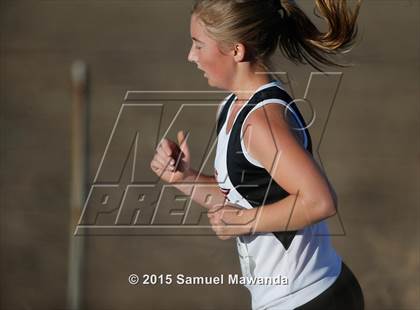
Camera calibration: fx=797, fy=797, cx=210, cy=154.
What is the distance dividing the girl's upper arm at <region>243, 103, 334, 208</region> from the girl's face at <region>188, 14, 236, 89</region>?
165 mm

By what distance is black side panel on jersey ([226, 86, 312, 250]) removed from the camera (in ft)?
5.22

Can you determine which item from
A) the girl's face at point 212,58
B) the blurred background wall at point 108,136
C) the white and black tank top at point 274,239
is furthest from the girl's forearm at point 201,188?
the blurred background wall at point 108,136

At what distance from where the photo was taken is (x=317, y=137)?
4082mm

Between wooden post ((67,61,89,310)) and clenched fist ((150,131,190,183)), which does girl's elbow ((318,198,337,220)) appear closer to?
clenched fist ((150,131,190,183))

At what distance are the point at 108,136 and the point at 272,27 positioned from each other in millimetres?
2556

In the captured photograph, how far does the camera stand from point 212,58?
5.57ft

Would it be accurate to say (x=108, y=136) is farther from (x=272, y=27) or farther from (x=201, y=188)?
(x=272, y=27)

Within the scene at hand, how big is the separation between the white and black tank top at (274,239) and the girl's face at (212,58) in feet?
0.33

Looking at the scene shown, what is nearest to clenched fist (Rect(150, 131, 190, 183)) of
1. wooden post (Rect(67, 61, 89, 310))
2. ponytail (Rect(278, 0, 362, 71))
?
ponytail (Rect(278, 0, 362, 71))

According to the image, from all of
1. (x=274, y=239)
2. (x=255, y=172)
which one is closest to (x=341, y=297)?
(x=274, y=239)

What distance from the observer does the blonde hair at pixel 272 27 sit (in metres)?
1.68

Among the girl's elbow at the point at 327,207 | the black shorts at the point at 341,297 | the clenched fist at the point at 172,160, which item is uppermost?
the girl's elbow at the point at 327,207

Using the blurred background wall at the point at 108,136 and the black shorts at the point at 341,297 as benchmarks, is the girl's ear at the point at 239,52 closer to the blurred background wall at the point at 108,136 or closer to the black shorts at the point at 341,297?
the black shorts at the point at 341,297

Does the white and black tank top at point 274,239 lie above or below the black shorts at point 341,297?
above
